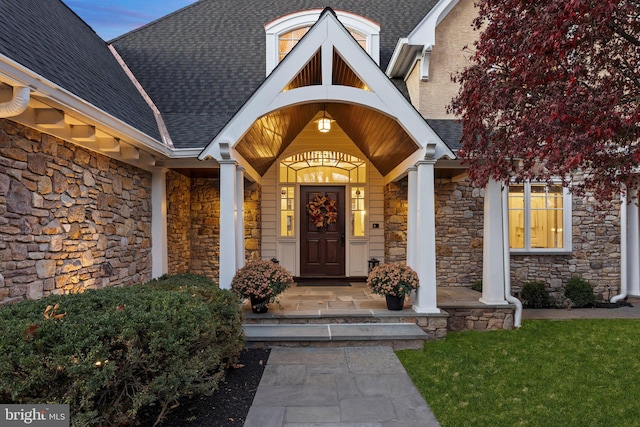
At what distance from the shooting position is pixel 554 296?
25.9 ft

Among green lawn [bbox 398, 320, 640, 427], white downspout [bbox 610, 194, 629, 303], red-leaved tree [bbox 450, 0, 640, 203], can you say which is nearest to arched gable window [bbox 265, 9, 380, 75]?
red-leaved tree [bbox 450, 0, 640, 203]

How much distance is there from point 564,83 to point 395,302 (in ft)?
11.3

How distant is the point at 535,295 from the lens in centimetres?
762

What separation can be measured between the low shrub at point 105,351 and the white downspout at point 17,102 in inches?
59.0

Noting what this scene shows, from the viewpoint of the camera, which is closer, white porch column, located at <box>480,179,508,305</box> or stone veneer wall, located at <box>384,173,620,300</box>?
white porch column, located at <box>480,179,508,305</box>

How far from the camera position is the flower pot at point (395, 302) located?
549 cm

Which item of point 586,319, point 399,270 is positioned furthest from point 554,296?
point 399,270

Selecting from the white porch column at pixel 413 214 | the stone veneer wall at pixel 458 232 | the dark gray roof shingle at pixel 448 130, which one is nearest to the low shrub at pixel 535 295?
the stone veneer wall at pixel 458 232

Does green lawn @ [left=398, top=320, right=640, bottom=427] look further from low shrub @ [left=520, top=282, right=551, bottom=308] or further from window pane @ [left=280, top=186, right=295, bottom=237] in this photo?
window pane @ [left=280, top=186, right=295, bottom=237]

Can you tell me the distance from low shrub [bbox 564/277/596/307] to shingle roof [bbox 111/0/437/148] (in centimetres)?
591

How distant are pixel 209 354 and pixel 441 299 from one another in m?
4.38

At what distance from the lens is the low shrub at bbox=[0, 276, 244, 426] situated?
235 cm

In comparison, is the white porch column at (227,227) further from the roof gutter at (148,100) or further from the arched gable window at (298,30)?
the arched gable window at (298,30)

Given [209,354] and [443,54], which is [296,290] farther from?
[443,54]
